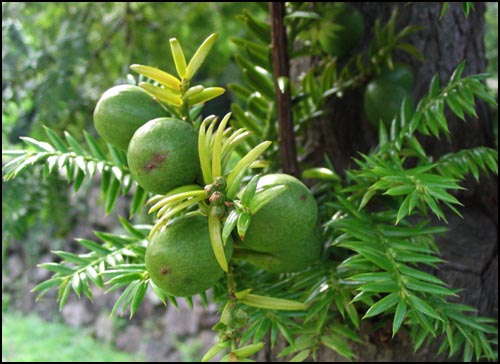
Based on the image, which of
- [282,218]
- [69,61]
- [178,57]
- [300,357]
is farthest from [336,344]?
[69,61]

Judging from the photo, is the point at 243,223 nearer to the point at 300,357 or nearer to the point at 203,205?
the point at 203,205

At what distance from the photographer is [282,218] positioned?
728 millimetres

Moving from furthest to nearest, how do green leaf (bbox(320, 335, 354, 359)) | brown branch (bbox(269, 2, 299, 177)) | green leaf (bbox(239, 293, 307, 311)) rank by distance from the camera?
1. brown branch (bbox(269, 2, 299, 177))
2. green leaf (bbox(320, 335, 354, 359))
3. green leaf (bbox(239, 293, 307, 311))

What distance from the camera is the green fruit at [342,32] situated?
1.17m

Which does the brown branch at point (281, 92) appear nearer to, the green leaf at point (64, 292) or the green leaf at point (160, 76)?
the green leaf at point (160, 76)

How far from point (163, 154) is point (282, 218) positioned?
0.19 meters

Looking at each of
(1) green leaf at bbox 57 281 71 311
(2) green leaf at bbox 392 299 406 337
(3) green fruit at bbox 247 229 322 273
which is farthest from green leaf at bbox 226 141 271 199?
(1) green leaf at bbox 57 281 71 311

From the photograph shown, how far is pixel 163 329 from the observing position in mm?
4668

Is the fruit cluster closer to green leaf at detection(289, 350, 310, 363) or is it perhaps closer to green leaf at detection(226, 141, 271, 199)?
green leaf at detection(226, 141, 271, 199)

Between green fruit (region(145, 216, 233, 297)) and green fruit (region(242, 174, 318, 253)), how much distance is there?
47 mm

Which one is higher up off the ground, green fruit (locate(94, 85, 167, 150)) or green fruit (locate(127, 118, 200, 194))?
green fruit (locate(94, 85, 167, 150))

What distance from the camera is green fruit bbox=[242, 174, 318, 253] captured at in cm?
72

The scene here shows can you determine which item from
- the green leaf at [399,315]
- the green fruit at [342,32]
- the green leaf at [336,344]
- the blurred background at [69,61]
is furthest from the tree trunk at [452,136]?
the green leaf at [399,315]

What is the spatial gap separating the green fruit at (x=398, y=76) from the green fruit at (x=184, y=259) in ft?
2.02
